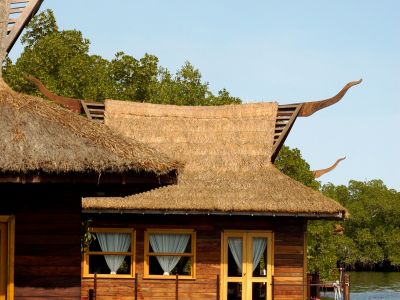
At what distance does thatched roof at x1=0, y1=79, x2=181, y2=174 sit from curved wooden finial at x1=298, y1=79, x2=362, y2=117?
13.7m

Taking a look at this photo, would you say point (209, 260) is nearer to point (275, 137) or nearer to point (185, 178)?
point (185, 178)

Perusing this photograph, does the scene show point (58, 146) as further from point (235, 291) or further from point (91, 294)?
point (235, 291)

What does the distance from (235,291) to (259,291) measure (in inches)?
23.7

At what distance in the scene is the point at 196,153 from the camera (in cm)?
2700

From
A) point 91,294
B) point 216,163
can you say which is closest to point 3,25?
point 91,294

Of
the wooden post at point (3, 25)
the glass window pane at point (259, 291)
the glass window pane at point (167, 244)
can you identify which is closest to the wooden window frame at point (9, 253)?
the wooden post at point (3, 25)

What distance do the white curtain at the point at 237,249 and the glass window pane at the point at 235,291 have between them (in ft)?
3.14

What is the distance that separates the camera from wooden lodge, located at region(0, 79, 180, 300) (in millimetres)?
14047

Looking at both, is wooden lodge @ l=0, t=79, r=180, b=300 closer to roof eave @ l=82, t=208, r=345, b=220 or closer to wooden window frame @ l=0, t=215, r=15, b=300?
wooden window frame @ l=0, t=215, r=15, b=300

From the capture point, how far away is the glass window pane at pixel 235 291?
2527cm

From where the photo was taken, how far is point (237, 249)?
24.7 meters

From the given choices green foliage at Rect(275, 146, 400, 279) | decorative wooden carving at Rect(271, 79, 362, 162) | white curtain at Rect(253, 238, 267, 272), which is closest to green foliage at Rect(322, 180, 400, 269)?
green foliage at Rect(275, 146, 400, 279)

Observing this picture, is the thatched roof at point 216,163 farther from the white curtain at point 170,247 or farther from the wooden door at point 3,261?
the wooden door at point 3,261

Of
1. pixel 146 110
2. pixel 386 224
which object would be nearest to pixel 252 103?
pixel 146 110
